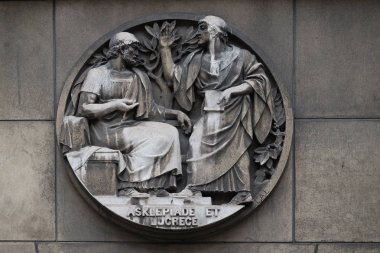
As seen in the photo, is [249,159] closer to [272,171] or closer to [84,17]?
[272,171]

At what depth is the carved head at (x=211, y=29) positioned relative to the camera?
540 inches

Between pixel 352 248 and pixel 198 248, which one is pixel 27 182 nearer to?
pixel 198 248

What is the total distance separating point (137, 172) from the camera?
1350 cm

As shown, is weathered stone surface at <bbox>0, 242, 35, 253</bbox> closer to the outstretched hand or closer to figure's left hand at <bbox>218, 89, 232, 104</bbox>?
the outstretched hand

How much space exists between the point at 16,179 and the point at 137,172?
161 cm

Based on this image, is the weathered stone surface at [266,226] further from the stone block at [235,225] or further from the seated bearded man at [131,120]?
the seated bearded man at [131,120]

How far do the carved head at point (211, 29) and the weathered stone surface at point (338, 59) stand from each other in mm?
992

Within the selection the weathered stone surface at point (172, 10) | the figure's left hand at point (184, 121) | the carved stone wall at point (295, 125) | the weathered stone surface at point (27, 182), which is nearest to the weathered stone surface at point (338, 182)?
the carved stone wall at point (295, 125)

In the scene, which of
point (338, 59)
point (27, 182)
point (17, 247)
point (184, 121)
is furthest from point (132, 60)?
point (17, 247)

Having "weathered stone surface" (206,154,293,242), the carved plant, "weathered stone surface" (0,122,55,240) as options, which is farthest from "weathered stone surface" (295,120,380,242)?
"weathered stone surface" (0,122,55,240)

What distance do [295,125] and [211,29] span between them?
5.30 ft

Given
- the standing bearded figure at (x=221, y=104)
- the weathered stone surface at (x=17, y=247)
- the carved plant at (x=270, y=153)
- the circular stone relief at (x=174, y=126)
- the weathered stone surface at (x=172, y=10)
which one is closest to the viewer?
the circular stone relief at (x=174, y=126)

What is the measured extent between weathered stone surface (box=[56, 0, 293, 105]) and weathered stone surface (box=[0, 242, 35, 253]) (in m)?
1.99

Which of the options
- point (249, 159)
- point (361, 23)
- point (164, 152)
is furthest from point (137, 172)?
point (361, 23)
